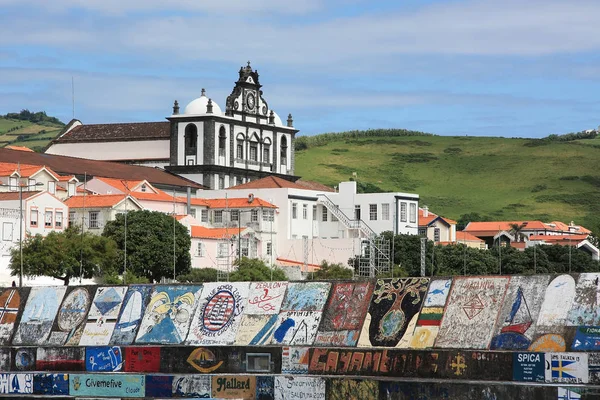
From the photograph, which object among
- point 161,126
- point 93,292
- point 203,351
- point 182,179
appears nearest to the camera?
point 203,351

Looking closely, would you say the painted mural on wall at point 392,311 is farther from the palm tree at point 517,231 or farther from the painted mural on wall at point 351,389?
the palm tree at point 517,231

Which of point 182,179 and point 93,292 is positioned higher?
point 182,179

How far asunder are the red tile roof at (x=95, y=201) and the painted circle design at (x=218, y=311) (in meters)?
57.8

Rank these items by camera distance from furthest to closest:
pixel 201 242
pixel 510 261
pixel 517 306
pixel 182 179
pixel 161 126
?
pixel 161 126 → pixel 182 179 → pixel 510 261 → pixel 201 242 → pixel 517 306

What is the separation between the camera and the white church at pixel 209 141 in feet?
465

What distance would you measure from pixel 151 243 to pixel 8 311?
4669cm

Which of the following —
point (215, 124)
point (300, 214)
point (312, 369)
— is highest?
point (215, 124)

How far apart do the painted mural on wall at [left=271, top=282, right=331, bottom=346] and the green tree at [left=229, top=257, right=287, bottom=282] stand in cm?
4556

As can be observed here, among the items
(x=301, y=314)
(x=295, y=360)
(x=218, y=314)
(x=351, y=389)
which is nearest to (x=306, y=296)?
(x=301, y=314)

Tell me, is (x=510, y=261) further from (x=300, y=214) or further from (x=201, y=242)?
(x=201, y=242)

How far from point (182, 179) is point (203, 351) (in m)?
87.9

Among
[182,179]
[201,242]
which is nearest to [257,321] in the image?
[201,242]

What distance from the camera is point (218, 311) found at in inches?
2142

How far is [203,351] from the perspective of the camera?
2092 inches
